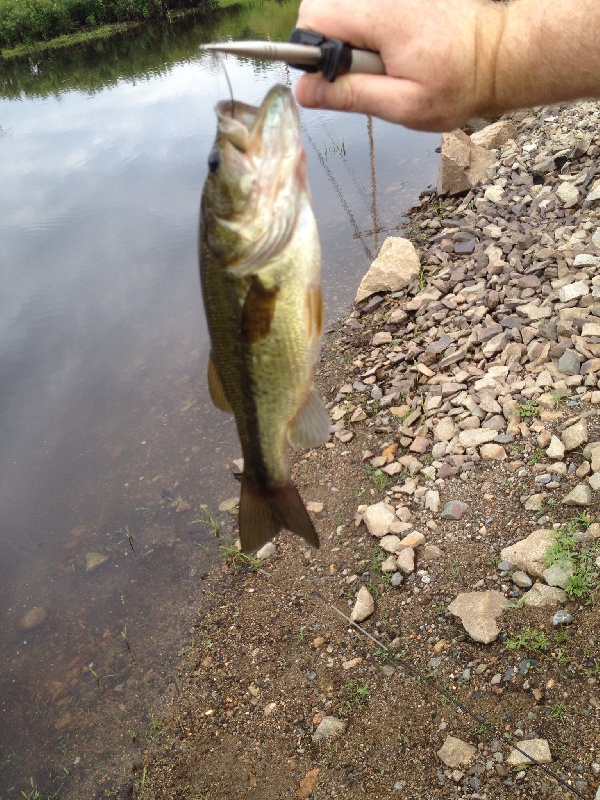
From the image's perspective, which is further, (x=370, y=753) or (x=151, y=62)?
(x=151, y=62)

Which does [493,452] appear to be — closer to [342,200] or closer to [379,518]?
[379,518]

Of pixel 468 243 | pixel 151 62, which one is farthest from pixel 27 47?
pixel 468 243

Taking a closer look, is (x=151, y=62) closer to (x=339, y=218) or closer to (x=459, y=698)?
(x=339, y=218)

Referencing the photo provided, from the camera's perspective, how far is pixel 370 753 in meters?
3.48

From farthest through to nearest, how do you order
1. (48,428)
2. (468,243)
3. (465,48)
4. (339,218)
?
(339,218) → (48,428) → (468,243) → (465,48)

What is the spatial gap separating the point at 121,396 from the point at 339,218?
4.27m

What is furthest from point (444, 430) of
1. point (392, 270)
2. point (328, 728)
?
point (392, 270)

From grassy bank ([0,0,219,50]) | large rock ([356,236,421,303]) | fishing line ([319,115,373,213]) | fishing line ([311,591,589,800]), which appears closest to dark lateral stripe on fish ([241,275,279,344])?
fishing line ([311,591,589,800])

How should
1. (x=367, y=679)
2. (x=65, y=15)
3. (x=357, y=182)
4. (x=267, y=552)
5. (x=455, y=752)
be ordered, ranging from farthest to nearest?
(x=65, y=15) < (x=357, y=182) < (x=267, y=552) < (x=367, y=679) < (x=455, y=752)

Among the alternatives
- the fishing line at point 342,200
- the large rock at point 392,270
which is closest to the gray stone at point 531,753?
the large rock at point 392,270

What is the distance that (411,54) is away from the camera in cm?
196

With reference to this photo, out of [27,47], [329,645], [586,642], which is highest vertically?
[27,47]

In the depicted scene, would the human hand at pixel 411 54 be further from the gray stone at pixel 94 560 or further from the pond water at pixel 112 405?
the gray stone at pixel 94 560

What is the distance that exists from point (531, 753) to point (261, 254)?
2653 mm
